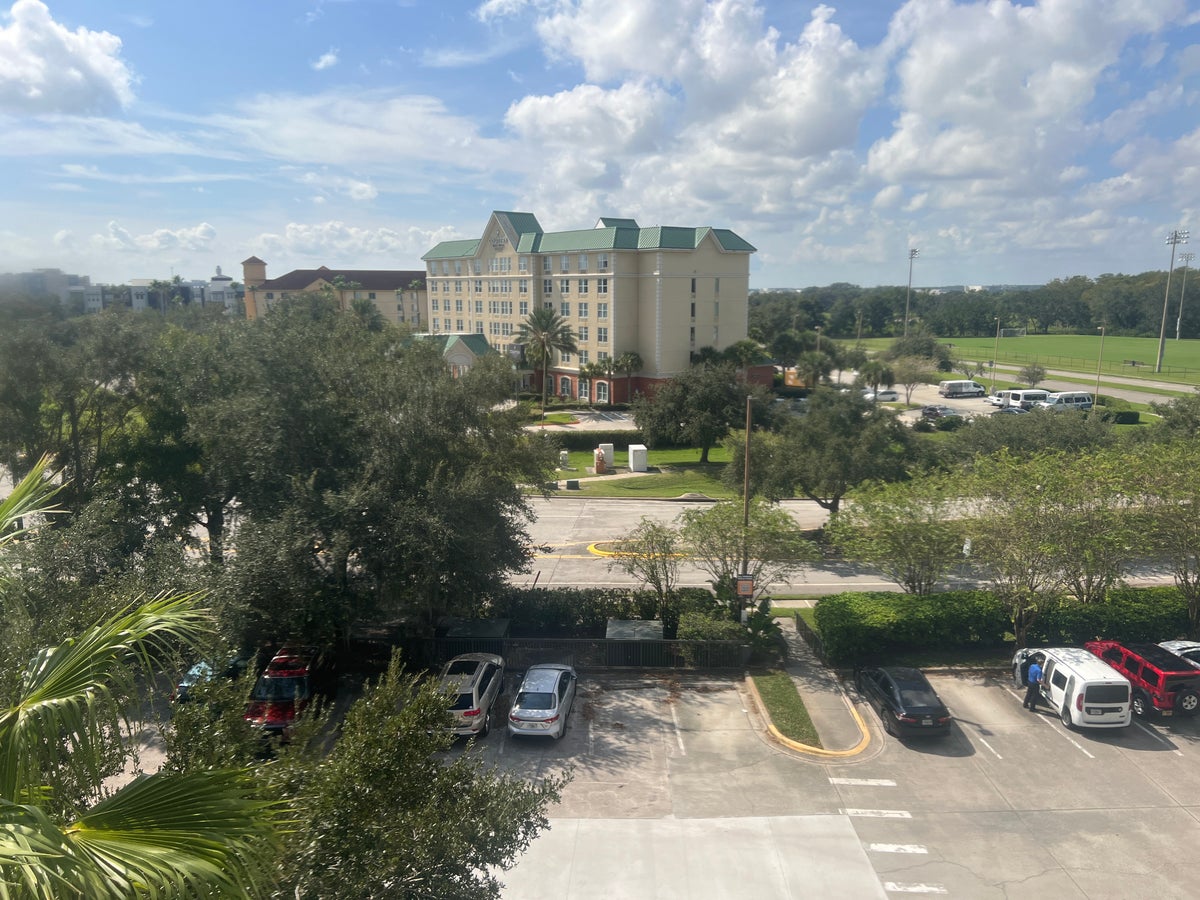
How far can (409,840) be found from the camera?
736 cm

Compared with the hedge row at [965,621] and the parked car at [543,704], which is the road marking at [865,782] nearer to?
the hedge row at [965,621]

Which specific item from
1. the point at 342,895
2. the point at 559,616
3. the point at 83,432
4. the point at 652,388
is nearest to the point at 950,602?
the point at 559,616

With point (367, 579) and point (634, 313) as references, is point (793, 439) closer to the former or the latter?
point (367, 579)

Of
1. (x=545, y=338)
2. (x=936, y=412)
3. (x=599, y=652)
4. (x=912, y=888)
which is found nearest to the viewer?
(x=912, y=888)

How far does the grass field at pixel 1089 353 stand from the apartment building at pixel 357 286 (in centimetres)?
7177

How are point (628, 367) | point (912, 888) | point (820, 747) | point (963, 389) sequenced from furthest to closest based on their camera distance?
point (963, 389)
point (628, 367)
point (820, 747)
point (912, 888)

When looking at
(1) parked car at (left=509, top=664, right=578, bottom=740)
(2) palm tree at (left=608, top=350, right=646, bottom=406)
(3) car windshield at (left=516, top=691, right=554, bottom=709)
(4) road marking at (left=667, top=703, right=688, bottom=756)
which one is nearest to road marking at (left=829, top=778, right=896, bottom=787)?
(4) road marking at (left=667, top=703, right=688, bottom=756)

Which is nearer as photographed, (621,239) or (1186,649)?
(1186,649)

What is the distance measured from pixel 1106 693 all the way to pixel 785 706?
655 cm

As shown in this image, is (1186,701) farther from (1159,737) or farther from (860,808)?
(860,808)

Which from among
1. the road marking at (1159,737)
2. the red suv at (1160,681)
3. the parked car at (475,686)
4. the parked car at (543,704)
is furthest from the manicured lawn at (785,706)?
the road marking at (1159,737)

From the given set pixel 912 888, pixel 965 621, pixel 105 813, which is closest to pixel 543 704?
pixel 912 888

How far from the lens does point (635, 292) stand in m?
69.6

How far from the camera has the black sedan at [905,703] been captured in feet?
55.0
